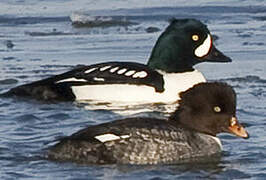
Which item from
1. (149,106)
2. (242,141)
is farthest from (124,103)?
(242,141)

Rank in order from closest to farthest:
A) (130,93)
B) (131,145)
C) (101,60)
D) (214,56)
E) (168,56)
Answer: (131,145)
(130,93)
(168,56)
(214,56)
(101,60)

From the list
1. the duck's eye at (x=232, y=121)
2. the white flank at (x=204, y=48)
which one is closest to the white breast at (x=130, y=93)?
the white flank at (x=204, y=48)

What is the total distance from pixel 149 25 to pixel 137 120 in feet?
23.8

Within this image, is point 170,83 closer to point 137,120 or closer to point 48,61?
point 48,61

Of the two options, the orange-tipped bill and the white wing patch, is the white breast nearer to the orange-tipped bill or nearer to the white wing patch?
the orange-tipped bill

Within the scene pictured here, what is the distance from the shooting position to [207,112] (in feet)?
34.7

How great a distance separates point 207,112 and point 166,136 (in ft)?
1.85

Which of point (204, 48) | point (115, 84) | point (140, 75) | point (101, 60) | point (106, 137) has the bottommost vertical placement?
point (101, 60)

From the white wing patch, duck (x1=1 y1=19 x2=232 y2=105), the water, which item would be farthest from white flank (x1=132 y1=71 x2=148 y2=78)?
the white wing patch

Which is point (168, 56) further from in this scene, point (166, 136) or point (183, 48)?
point (166, 136)

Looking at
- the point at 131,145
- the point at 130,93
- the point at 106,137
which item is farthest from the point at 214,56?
the point at 106,137

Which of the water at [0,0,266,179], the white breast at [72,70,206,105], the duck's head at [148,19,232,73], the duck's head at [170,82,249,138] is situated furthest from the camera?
the duck's head at [148,19,232,73]

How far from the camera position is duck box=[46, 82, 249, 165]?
32.8 ft

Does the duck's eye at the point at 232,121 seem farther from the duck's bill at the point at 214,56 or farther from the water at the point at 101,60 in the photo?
the duck's bill at the point at 214,56
